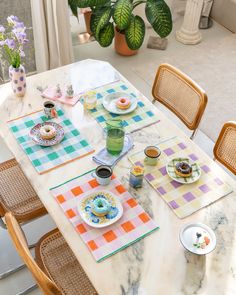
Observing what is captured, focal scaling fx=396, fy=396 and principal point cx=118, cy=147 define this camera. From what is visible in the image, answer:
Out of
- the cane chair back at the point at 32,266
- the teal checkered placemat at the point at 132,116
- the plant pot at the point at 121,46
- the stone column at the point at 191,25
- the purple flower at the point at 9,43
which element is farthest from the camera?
the stone column at the point at 191,25

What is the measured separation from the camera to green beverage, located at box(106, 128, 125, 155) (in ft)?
A: 6.28

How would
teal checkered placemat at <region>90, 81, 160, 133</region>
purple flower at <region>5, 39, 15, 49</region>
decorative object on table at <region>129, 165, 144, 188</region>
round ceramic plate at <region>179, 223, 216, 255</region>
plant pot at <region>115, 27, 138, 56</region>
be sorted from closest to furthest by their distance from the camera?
round ceramic plate at <region>179, 223, 216, 255</region> < decorative object on table at <region>129, 165, 144, 188</region> < purple flower at <region>5, 39, 15, 49</region> < teal checkered placemat at <region>90, 81, 160, 133</region> < plant pot at <region>115, 27, 138, 56</region>

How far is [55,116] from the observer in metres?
2.12

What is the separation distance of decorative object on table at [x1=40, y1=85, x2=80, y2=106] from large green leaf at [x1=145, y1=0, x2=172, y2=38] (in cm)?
159

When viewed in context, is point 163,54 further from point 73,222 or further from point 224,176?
point 73,222

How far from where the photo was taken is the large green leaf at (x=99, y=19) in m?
3.45

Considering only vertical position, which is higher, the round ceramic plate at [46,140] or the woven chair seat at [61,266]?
the round ceramic plate at [46,140]

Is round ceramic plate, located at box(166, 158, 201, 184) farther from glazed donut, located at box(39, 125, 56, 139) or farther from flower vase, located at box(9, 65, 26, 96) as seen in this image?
flower vase, located at box(9, 65, 26, 96)

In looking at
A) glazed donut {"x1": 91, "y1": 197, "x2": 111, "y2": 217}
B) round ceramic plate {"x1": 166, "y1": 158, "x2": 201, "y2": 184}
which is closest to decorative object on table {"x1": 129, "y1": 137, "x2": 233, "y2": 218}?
round ceramic plate {"x1": 166, "y1": 158, "x2": 201, "y2": 184}

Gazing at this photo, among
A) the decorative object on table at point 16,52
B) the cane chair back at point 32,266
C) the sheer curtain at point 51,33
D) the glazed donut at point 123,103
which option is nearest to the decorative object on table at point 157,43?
the sheer curtain at point 51,33

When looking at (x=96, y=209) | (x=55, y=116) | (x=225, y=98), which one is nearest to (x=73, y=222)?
(x=96, y=209)

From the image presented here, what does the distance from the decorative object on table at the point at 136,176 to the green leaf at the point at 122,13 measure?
1.96m

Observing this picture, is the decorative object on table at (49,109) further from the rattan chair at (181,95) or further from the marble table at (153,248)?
the rattan chair at (181,95)

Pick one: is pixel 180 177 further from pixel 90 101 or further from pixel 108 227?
pixel 90 101
